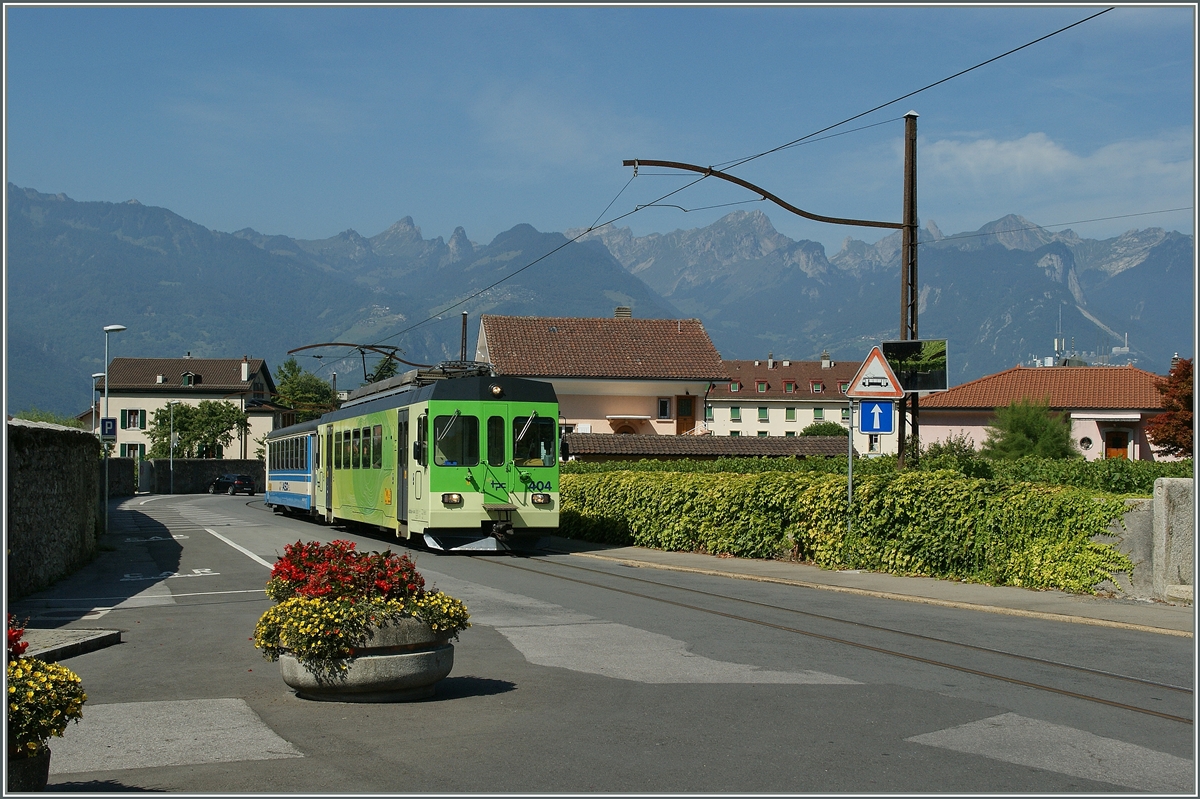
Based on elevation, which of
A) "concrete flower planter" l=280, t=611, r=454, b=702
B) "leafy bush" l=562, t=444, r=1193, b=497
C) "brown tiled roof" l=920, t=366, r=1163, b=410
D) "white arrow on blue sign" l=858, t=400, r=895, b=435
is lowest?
"concrete flower planter" l=280, t=611, r=454, b=702

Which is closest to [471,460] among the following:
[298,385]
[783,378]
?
[298,385]

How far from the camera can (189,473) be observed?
90.8 meters

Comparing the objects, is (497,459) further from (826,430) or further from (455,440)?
(826,430)

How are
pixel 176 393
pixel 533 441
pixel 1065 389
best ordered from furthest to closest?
pixel 176 393
pixel 1065 389
pixel 533 441

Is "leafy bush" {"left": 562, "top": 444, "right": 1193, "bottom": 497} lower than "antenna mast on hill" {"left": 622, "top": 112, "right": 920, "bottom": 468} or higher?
lower

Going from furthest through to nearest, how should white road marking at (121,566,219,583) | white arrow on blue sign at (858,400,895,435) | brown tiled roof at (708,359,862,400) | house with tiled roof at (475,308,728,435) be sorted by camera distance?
brown tiled roof at (708,359,862,400) < house with tiled roof at (475,308,728,435) < white road marking at (121,566,219,583) < white arrow on blue sign at (858,400,895,435)

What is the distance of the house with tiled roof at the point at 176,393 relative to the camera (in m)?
110

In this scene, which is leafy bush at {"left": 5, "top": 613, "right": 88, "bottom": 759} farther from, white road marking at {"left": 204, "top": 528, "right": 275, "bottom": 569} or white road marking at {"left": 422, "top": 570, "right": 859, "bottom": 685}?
white road marking at {"left": 204, "top": 528, "right": 275, "bottom": 569}

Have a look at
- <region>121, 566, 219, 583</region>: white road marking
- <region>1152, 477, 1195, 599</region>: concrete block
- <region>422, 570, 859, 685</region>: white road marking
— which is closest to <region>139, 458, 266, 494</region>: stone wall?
<region>121, 566, 219, 583</region>: white road marking

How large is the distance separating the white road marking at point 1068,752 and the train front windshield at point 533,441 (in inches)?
625

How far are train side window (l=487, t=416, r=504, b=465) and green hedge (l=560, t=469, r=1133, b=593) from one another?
12.5 ft

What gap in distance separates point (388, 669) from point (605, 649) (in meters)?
3.01

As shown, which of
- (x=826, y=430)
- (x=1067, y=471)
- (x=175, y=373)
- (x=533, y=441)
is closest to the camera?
(x=1067, y=471)

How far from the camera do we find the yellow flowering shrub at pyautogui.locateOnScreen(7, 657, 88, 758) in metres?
5.08
